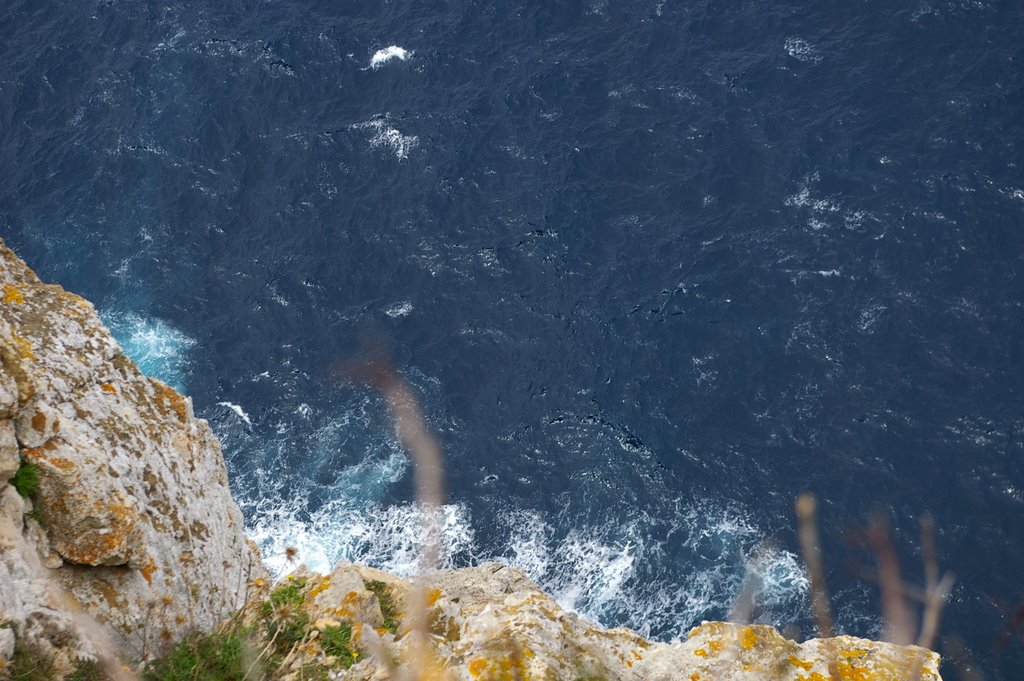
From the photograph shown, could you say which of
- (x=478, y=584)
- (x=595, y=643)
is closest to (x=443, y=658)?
(x=595, y=643)

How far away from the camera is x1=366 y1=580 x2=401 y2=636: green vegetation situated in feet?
70.4

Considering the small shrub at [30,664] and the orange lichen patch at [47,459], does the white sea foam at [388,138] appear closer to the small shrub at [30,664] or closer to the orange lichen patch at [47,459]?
the orange lichen patch at [47,459]

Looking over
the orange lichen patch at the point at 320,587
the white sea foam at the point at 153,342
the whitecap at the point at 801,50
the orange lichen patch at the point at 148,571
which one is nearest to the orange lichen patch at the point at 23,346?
the orange lichen patch at the point at 148,571

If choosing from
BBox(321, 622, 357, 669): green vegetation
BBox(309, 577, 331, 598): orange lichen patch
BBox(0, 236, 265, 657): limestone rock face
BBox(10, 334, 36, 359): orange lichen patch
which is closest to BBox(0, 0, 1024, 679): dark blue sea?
BBox(0, 236, 265, 657): limestone rock face

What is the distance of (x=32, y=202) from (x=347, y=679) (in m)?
83.5

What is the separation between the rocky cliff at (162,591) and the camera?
1752 centimetres

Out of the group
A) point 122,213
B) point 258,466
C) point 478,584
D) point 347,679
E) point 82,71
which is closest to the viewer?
point 347,679

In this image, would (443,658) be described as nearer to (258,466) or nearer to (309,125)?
(258,466)

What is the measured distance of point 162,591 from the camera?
2008 cm

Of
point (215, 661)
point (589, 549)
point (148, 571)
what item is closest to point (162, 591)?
point (148, 571)

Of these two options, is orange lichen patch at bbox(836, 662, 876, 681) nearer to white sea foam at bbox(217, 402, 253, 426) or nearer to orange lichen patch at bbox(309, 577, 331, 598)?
orange lichen patch at bbox(309, 577, 331, 598)

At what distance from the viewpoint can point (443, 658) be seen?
691 inches

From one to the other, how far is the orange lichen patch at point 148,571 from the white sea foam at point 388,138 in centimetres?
7236

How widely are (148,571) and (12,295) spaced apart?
704cm
